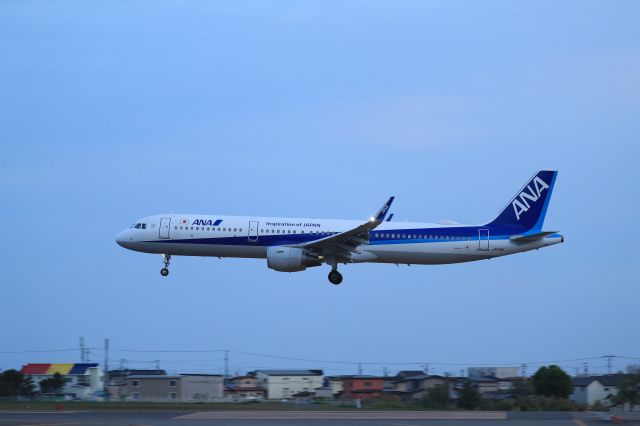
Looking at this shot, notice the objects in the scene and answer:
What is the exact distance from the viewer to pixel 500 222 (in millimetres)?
55344

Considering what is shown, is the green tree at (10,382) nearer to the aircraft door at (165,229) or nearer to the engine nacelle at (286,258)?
the aircraft door at (165,229)

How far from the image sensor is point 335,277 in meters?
54.4

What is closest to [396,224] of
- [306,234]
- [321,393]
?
[306,234]

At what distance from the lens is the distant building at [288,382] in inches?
3391

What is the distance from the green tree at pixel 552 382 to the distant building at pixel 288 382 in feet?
68.3

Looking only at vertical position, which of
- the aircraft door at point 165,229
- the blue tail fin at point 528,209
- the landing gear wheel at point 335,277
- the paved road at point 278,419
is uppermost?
the blue tail fin at point 528,209

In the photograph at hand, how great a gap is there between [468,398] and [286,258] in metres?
17.1

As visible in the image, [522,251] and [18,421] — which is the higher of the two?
[522,251]

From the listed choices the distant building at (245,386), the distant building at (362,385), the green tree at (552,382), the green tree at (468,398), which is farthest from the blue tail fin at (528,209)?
the distant building at (245,386)

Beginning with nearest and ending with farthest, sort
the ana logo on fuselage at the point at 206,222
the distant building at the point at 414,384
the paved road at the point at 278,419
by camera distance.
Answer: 1. the paved road at the point at 278,419
2. the ana logo on fuselage at the point at 206,222
3. the distant building at the point at 414,384

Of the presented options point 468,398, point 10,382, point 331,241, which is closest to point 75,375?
point 10,382

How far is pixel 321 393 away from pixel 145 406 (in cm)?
4287

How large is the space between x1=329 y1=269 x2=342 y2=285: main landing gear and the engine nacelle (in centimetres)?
244

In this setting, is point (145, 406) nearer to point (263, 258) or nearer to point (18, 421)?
point (18, 421)
